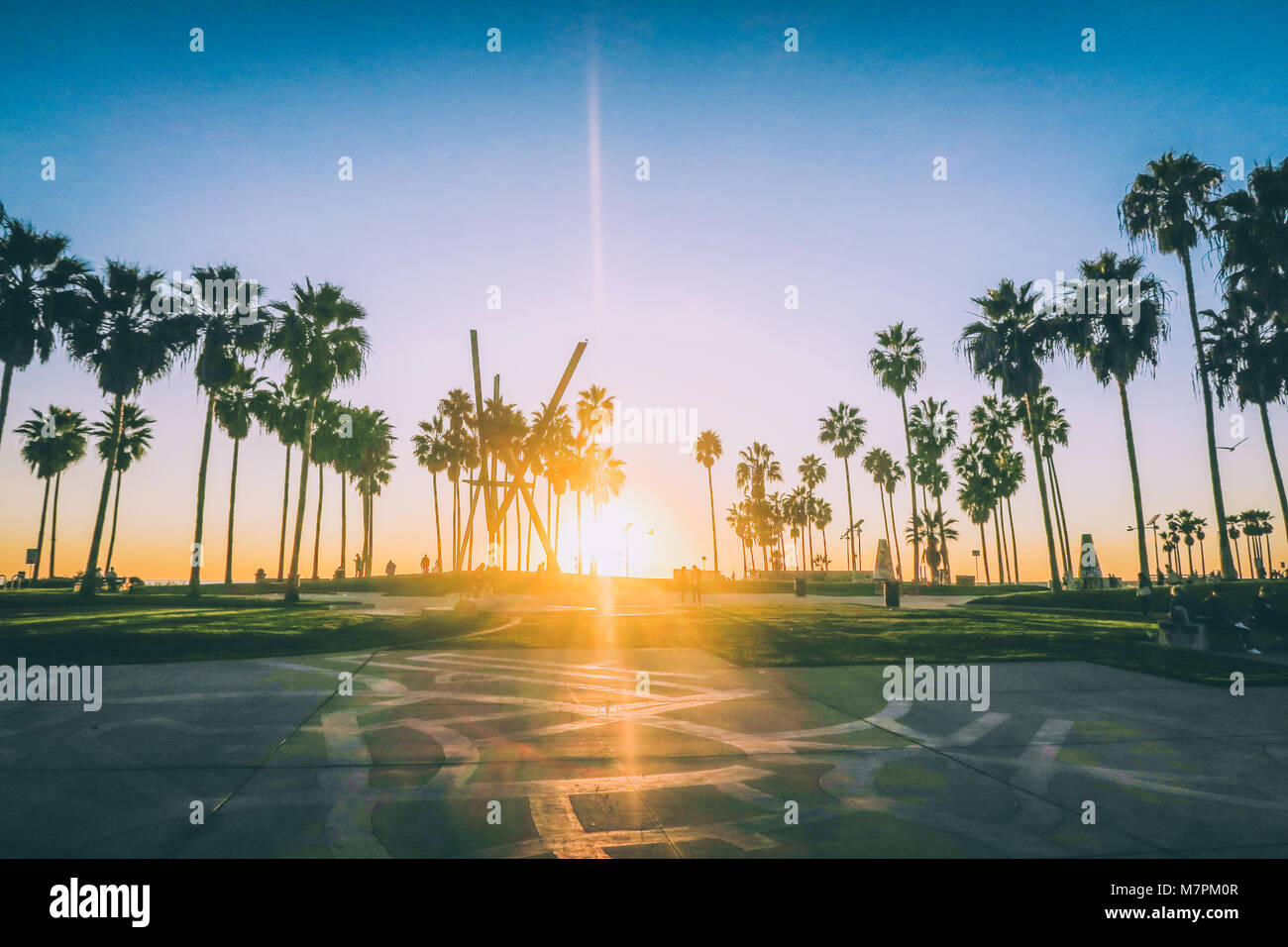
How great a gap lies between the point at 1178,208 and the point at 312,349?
35.9 m

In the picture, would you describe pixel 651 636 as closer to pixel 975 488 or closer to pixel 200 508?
pixel 200 508

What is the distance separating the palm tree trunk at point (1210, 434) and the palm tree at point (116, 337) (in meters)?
41.5

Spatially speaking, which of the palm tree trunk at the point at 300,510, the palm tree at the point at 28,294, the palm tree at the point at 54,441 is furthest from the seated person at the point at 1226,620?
the palm tree at the point at 54,441

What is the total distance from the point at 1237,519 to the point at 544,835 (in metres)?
145

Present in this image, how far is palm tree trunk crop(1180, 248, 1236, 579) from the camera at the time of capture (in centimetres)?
2756

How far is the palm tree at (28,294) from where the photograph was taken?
26156mm

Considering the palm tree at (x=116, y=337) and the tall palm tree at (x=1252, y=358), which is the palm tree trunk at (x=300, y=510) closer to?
the palm tree at (x=116, y=337)

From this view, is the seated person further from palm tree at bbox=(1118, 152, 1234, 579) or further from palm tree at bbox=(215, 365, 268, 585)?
Result: palm tree at bbox=(215, 365, 268, 585)

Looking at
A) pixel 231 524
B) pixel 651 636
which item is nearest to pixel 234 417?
pixel 231 524

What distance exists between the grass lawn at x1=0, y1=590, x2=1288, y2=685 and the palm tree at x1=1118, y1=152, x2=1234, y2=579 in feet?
48.0

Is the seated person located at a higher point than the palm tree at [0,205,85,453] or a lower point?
lower

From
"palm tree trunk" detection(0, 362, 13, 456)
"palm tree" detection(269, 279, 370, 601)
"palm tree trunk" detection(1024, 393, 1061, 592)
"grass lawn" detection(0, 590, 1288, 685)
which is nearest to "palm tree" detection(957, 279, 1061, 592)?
"palm tree trunk" detection(1024, 393, 1061, 592)

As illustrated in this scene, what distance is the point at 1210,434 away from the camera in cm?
2816
